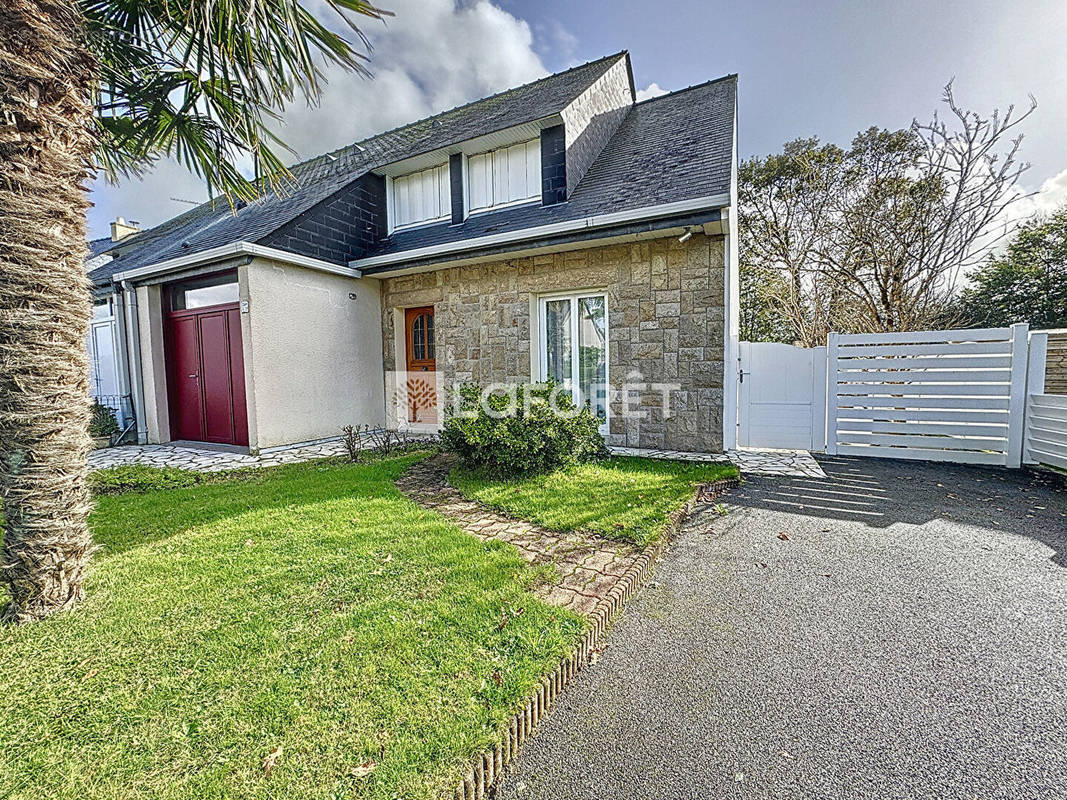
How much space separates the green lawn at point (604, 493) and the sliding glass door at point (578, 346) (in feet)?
5.68

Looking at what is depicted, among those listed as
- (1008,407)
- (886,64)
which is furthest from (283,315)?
(886,64)

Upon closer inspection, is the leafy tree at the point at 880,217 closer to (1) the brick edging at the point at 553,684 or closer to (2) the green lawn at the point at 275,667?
(1) the brick edging at the point at 553,684

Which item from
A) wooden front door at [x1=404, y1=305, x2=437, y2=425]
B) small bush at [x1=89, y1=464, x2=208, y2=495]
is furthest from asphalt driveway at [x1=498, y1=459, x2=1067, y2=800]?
wooden front door at [x1=404, y1=305, x2=437, y2=425]

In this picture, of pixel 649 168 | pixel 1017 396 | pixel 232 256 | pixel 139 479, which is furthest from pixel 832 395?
pixel 139 479

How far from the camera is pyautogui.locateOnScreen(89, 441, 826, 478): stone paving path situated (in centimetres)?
669

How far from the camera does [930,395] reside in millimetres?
7004

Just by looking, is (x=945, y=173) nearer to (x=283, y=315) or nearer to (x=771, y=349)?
(x=771, y=349)

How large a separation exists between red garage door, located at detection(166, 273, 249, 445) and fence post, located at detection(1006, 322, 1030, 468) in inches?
479

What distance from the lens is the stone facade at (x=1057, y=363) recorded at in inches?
326

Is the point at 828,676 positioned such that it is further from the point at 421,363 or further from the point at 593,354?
the point at 421,363

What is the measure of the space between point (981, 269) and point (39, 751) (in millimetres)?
20519

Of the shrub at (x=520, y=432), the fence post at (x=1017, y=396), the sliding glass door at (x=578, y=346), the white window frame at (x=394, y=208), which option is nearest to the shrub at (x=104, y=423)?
the white window frame at (x=394, y=208)

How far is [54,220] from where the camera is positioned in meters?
2.51

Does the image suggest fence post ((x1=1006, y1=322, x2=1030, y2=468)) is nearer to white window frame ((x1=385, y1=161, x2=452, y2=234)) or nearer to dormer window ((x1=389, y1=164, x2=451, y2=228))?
dormer window ((x1=389, y1=164, x2=451, y2=228))
